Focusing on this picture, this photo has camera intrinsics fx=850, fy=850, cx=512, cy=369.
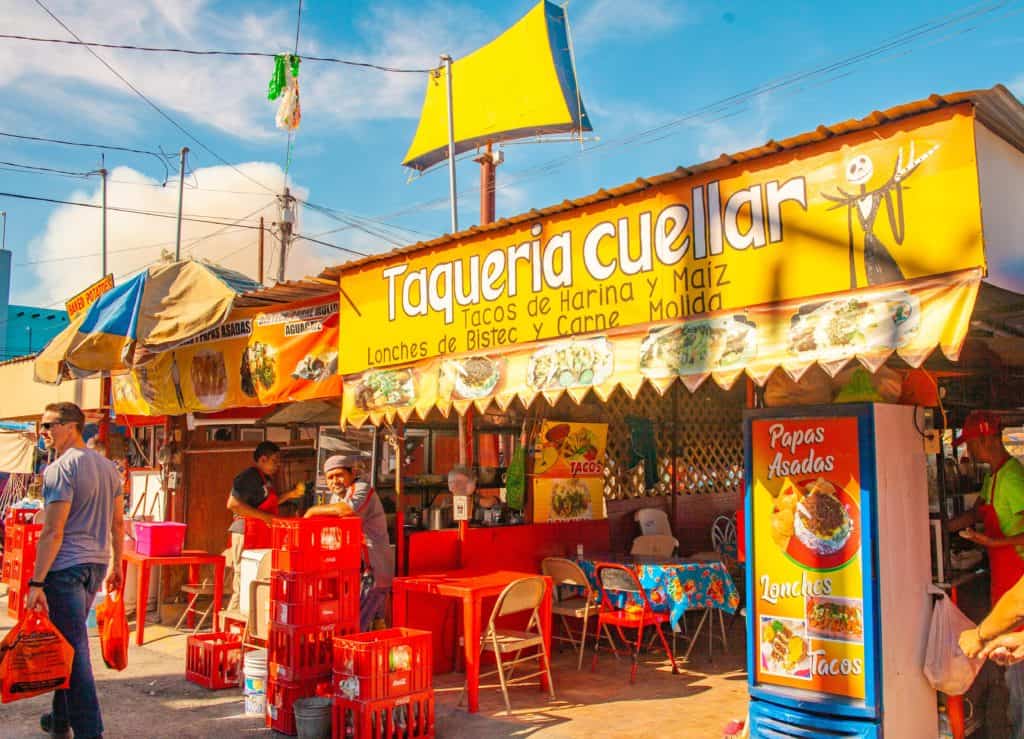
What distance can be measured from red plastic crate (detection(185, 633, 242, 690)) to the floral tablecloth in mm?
2885

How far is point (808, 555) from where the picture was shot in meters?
4.16

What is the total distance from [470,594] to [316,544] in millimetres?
1055

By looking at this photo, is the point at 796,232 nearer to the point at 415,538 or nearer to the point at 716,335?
the point at 716,335

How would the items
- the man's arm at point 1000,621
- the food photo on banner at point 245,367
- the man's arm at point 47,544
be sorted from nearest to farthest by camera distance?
1. the man's arm at point 1000,621
2. the man's arm at point 47,544
3. the food photo on banner at point 245,367

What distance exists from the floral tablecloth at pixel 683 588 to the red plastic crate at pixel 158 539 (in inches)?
163

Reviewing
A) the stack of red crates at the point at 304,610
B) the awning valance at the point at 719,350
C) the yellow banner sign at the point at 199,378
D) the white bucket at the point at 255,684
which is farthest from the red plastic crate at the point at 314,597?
the yellow banner sign at the point at 199,378

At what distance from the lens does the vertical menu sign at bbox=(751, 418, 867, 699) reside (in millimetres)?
4012

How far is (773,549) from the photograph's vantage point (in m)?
4.30

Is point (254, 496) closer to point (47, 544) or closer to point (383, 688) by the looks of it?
point (47, 544)

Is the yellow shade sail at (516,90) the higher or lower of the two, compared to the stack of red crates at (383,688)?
higher

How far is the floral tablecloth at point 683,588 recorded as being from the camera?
648 cm

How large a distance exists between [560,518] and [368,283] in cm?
286

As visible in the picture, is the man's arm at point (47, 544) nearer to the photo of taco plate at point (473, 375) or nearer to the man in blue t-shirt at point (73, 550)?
the man in blue t-shirt at point (73, 550)

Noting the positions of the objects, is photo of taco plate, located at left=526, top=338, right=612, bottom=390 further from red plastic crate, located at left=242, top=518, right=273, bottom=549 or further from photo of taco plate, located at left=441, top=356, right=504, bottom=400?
red plastic crate, located at left=242, top=518, right=273, bottom=549
